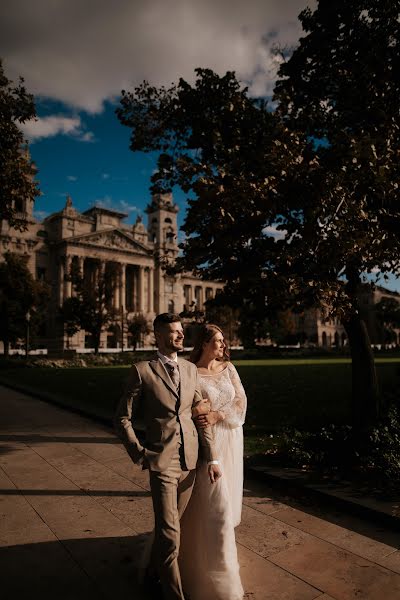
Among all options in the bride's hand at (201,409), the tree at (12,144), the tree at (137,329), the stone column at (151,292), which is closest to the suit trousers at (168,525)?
the bride's hand at (201,409)

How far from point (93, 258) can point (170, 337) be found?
6639cm

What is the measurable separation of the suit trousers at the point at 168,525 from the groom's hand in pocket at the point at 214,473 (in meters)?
0.19

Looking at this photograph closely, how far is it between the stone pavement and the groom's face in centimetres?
190

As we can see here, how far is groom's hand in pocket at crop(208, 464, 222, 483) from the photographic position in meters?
3.06

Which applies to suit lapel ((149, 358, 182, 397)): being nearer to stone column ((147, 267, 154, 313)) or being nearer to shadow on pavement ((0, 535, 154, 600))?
shadow on pavement ((0, 535, 154, 600))

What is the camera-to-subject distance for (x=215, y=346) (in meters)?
3.63

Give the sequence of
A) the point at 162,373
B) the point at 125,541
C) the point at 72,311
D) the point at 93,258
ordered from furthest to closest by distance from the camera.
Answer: the point at 93,258 < the point at 72,311 < the point at 125,541 < the point at 162,373

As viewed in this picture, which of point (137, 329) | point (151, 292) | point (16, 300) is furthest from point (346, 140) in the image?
point (151, 292)

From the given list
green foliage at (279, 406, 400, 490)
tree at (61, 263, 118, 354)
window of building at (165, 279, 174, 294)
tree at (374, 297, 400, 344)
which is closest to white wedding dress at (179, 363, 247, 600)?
green foliage at (279, 406, 400, 490)

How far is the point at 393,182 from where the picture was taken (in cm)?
560

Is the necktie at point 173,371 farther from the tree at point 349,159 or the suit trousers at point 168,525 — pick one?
the tree at point 349,159

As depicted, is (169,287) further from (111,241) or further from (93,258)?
(93,258)

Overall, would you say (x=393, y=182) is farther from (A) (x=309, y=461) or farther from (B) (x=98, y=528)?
(B) (x=98, y=528)

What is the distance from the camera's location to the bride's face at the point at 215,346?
11.9ft
